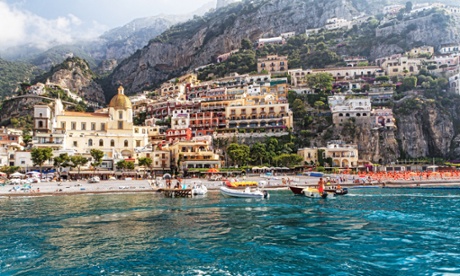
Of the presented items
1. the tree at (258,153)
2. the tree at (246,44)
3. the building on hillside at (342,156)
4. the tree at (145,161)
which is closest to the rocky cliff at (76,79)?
the tree at (246,44)

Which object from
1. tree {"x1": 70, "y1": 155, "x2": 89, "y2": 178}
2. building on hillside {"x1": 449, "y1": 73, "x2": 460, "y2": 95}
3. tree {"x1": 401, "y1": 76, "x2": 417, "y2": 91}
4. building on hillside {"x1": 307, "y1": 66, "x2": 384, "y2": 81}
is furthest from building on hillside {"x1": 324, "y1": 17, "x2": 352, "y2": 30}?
tree {"x1": 70, "y1": 155, "x2": 89, "y2": 178}

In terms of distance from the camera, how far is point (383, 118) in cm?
8150

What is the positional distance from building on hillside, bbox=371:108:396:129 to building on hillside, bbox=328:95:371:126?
1.55 metres

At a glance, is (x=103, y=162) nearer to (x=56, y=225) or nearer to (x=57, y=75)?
(x=56, y=225)

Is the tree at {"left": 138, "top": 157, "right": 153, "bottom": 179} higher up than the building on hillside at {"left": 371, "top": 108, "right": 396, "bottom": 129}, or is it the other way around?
the building on hillside at {"left": 371, "top": 108, "right": 396, "bottom": 129}

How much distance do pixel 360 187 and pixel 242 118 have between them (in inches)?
1550

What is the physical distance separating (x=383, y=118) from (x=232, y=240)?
7139 cm

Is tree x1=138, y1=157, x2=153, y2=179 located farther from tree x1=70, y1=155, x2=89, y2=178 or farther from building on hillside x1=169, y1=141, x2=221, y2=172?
tree x1=70, y1=155, x2=89, y2=178

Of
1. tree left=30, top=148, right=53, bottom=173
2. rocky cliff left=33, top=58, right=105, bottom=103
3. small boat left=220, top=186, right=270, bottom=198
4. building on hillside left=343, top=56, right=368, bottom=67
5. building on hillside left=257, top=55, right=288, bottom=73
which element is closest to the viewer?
small boat left=220, top=186, right=270, bottom=198

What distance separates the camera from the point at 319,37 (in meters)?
141

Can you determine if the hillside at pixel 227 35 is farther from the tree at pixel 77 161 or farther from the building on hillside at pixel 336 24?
the tree at pixel 77 161

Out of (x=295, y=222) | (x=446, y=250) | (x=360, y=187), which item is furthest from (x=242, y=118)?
(x=446, y=250)

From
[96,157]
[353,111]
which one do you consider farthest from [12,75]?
[353,111]

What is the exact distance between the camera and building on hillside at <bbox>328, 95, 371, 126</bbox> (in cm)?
8206
